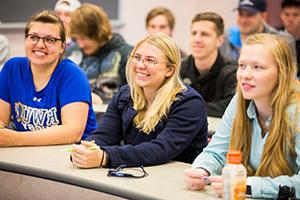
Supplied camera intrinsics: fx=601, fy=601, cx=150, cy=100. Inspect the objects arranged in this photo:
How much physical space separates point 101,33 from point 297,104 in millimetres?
2403

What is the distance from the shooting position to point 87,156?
227cm

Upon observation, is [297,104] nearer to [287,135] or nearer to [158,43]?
[287,135]

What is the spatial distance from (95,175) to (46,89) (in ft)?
2.60

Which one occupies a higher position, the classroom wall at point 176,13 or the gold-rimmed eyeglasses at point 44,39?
the gold-rimmed eyeglasses at point 44,39

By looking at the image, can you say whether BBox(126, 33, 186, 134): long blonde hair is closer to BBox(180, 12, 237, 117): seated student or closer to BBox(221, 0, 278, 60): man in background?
BBox(180, 12, 237, 117): seated student

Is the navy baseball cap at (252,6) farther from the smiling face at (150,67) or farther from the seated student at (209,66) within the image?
the smiling face at (150,67)

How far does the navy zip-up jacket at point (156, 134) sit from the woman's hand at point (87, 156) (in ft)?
0.15

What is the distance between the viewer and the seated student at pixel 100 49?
4.22 metres

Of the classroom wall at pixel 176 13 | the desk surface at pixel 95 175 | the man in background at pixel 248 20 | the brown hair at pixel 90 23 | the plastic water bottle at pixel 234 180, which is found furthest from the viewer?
the classroom wall at pixel 176 13

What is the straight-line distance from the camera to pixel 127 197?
A: 1.99 m

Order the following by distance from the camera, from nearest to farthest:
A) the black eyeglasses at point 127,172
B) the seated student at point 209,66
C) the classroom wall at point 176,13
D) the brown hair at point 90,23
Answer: the black eyeglasses at point 127,172
the seated student at point 209,66
the brown hair at point 90,23
the classroom wall at point 176,13

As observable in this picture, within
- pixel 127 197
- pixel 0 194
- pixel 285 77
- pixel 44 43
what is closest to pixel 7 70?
pixel 44 43

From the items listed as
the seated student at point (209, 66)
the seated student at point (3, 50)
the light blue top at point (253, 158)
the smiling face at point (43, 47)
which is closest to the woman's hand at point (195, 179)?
the light blue top at point (253, 158)

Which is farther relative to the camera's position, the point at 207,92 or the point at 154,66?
the point at 207,92
